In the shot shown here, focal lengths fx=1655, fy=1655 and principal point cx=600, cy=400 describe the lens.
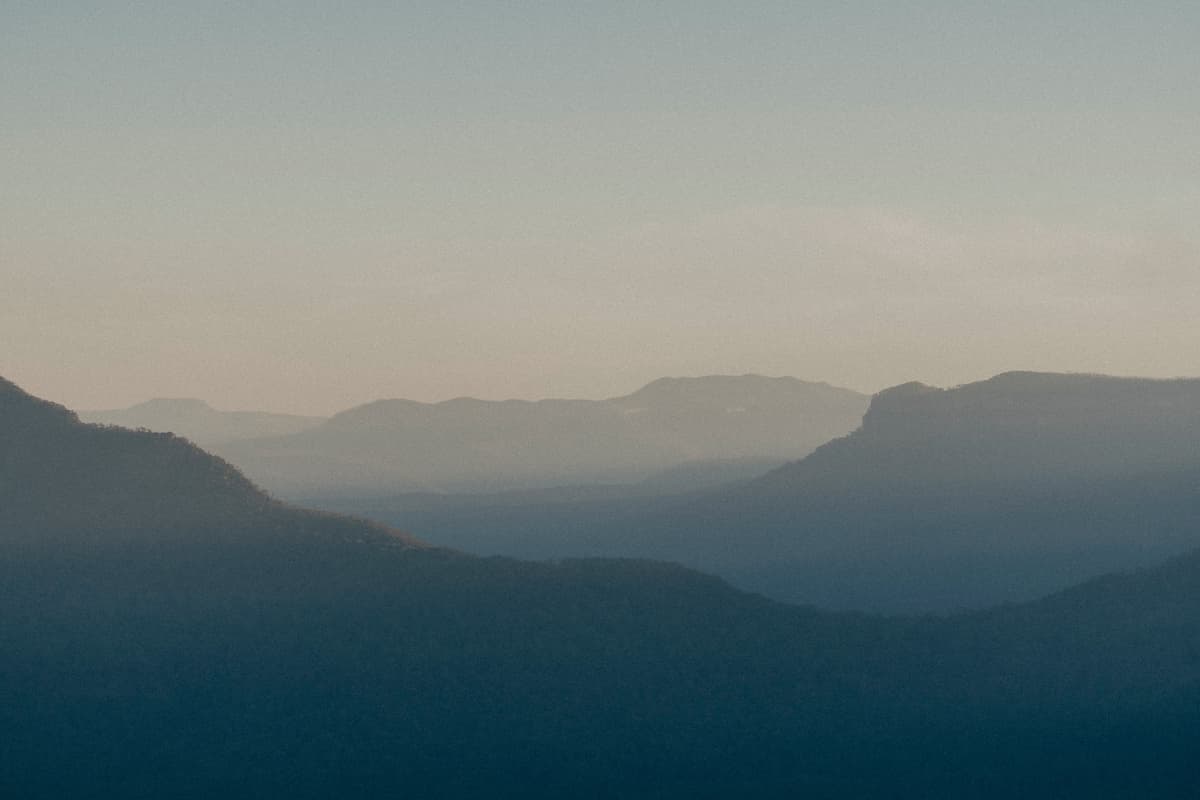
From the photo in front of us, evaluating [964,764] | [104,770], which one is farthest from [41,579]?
[964,764]

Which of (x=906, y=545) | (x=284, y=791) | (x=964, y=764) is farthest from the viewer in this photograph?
(x=906, y=545)

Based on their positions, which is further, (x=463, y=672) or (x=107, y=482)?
(x=107, y=482)

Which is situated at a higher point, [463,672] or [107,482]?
[107,482]

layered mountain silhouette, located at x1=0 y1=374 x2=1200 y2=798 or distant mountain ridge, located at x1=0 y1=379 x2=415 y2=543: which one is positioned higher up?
distant mountain ridge, located at x1=0 y1=379 x2=415 y2=543

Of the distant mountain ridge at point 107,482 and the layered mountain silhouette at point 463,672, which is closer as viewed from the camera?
the layered mountain silhouette at point 463,672

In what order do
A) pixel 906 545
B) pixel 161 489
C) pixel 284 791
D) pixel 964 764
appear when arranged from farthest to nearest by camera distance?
pixel 906 545, pixel 161 489, pixel 964 764, pixel 284 791

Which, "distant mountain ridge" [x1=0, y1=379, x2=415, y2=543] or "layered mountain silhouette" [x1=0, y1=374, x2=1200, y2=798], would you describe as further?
"distant mountain ridge" [x1=0, y1=379, x2=415, y2=543]

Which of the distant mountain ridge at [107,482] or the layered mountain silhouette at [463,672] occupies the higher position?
the distant mountain ridge at [107,482]

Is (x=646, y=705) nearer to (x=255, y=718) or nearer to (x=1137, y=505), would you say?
(x=255, y=718)
